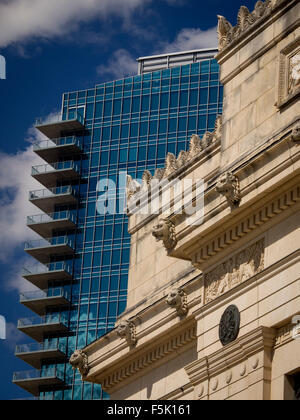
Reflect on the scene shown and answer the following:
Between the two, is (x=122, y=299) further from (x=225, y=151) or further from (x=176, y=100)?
(x=225, y=151)

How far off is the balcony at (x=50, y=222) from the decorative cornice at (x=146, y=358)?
109564mm

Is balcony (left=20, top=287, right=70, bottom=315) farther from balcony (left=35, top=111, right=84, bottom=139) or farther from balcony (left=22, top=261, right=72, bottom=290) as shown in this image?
balcony (left=35, top=111, right=84, bottom=139)

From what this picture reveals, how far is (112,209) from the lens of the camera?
5827 inches

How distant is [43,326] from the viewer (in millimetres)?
145625

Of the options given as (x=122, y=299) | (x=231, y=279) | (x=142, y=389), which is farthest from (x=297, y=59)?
(x=122, y=299)

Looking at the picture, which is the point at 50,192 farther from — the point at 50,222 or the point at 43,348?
the point at 43,348

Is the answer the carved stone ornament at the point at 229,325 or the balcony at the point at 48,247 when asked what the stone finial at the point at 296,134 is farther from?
the balcony at the point at 48,247

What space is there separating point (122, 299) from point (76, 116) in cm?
2886

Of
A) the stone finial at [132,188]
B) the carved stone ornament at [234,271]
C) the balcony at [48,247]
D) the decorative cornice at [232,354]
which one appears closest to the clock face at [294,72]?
the carved stone ornament at [234,271]

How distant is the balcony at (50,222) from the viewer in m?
150

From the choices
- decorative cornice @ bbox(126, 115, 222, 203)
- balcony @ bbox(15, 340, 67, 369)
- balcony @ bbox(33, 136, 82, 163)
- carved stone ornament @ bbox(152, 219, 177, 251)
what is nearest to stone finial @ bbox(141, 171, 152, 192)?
decorative cornice @ bbox(126, 115, 222, 203)

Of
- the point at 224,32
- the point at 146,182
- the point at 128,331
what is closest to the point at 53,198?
the point at 146,182

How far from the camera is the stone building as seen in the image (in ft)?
93.6
